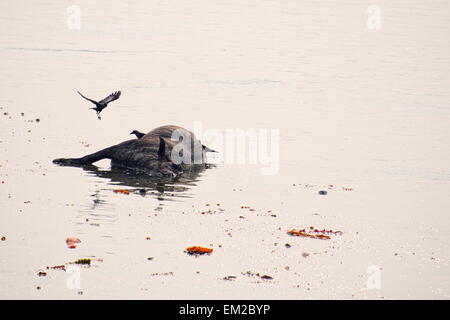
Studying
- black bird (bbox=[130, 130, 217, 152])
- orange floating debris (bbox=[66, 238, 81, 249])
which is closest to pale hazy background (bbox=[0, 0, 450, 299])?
orange floating debris (bbox=[66, 238, 81, 249])

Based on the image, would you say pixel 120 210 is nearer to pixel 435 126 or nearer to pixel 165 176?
pixel 165 176

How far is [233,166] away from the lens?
25.1m

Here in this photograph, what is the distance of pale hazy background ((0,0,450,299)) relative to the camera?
50.9 ft

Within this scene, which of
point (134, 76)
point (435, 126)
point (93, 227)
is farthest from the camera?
point (134, 76)

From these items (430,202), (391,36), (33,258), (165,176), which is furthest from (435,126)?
(391,36)

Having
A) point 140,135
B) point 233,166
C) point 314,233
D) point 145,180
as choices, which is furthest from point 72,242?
point 233,166

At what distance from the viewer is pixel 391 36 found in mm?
57219

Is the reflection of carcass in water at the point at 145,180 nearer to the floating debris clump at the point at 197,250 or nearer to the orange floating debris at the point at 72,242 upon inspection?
the orange floating debris at the point at 72,242

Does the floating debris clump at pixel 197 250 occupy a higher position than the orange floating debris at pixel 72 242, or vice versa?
the orange floating debris at pixel 72 242

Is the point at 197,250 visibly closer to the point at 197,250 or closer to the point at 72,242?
the point at 197,250

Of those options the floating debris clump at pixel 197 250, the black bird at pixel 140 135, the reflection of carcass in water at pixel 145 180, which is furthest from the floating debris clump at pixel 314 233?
the black bird at pixel 140 135

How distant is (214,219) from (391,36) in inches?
1606

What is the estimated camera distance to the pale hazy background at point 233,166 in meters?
15.5

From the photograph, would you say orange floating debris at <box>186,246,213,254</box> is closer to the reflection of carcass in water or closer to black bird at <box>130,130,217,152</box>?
the reflection of carcass in water
